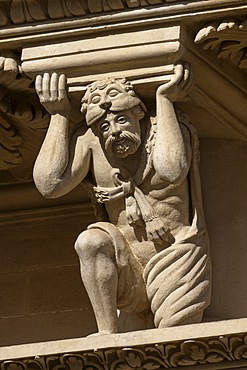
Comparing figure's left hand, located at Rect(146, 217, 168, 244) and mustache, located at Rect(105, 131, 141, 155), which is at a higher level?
mustache, located at Rect(105, 131, 141, 155)

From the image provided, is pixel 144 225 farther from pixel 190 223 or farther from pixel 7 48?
pixel 7 48

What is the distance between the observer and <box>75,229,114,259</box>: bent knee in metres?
8.79

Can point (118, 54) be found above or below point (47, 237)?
above

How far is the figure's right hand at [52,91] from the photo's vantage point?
8.92m

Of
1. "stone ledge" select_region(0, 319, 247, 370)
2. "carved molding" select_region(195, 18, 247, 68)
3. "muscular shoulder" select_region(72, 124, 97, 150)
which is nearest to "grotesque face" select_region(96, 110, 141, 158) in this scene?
"muscular shoulder" select_region(72, 124, 97, 150)

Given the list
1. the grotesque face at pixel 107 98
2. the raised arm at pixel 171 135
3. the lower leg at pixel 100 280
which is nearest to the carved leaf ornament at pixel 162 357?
the lower leg at pixel 100 280

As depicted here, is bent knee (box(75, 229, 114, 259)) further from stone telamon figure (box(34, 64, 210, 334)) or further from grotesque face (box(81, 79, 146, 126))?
grotesque face (box(81, 79, 146, 126))

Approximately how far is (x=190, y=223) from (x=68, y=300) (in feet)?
2.50

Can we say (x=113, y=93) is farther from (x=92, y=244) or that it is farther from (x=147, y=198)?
(x=92, y=244)

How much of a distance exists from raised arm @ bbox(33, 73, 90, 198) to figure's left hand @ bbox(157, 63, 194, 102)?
321 mm

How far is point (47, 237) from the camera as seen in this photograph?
9.70 meters

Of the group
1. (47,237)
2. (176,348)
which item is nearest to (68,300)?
(47,237)

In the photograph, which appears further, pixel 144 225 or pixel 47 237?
pixel 47 237

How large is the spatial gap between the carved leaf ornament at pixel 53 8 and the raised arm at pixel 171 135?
0.86ft
